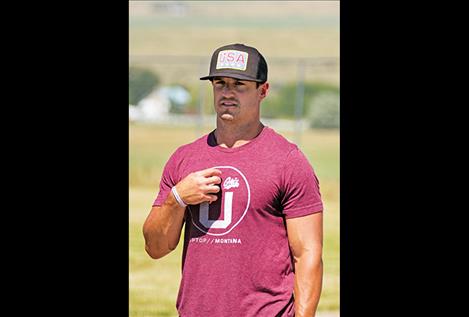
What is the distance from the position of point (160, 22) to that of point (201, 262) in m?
30.7

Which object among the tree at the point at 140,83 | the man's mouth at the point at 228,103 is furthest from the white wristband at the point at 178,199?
the tree at the point at 140,83

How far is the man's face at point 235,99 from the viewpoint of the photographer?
3771mm

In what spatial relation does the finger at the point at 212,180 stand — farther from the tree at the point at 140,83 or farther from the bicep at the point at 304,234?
the tree at the point at 140,83

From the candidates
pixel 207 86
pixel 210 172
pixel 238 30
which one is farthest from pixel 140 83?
pixel 210 172

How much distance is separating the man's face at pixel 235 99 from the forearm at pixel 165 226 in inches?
17.9

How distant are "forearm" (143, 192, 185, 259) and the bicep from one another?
510mm

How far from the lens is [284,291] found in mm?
3760

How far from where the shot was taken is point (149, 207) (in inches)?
543

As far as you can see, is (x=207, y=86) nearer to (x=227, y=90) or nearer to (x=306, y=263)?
(x=227, y=90)

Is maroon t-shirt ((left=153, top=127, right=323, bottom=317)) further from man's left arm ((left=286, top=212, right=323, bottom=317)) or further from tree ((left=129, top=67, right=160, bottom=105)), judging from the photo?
tree ((left=129, top=67, right=160, bottom=105))

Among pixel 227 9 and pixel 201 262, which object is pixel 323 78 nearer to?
pixel 227 9

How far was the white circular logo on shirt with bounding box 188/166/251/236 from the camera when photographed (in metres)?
3.74

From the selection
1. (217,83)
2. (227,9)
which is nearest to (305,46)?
(227,9)
